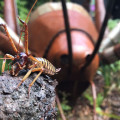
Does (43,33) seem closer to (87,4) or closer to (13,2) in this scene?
(13,2)

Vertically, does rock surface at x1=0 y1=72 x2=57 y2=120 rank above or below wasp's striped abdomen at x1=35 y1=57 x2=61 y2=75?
below

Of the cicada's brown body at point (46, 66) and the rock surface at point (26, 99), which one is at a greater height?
the cicada's brown body at point (46, 66)

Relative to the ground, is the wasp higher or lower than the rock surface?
higher

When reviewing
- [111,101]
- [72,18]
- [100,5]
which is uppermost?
[100,5]

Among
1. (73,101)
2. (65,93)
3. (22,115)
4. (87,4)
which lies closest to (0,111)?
(22,115)

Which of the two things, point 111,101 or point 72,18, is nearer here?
point 72,18
